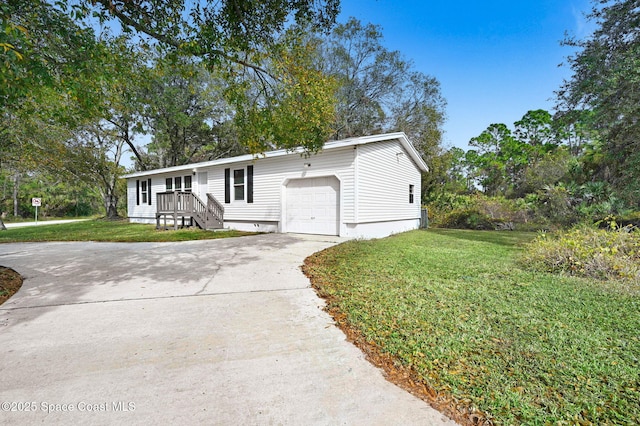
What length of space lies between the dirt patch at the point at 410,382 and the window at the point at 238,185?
10008mm

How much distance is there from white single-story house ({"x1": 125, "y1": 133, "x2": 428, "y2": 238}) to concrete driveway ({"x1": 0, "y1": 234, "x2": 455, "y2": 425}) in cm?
555

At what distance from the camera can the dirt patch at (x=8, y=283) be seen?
3793 millimetres

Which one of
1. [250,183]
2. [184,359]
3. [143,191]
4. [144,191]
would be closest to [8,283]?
[184,359]

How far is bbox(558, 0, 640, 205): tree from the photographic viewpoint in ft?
24.2

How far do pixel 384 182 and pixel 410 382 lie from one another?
9335 mm

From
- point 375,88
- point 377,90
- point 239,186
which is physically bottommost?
point 239,186

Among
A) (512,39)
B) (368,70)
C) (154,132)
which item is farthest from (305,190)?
(154,132)

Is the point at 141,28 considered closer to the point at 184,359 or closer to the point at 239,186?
the point at 184,359

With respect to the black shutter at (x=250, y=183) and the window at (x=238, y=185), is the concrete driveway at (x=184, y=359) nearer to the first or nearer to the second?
the black shutter at (x=250, y=183)

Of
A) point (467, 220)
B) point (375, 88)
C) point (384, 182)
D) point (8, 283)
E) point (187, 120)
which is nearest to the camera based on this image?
point (8, 283)

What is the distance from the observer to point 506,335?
258 centimetres

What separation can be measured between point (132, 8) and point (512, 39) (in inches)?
502

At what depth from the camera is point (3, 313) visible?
320 centimetres

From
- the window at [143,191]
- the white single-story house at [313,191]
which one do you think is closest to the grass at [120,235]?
the white single-story house at [313,191]
